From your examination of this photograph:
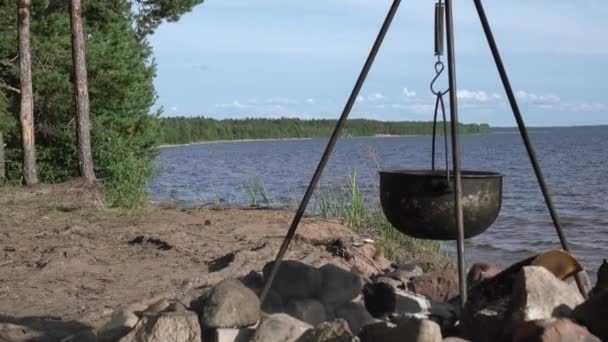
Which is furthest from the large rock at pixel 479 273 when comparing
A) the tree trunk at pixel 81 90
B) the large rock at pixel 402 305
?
the tree trunk at pixel 81 90

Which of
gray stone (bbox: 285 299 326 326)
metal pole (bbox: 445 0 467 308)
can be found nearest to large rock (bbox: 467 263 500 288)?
gray stone (bbox: 285 299 326 326)

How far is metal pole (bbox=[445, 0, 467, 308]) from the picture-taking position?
4.31 meters

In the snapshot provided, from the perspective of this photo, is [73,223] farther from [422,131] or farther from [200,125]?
[422,131]

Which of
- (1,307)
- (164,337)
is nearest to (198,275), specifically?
(1,307)

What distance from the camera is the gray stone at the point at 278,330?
13.8ft

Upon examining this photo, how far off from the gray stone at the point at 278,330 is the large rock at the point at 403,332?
34cm

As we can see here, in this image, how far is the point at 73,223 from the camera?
33.2ft

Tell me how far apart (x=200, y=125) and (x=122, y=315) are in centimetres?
7945

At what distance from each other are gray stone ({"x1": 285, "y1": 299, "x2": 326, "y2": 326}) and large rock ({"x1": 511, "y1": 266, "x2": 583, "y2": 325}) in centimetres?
126

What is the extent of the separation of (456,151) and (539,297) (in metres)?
0.87

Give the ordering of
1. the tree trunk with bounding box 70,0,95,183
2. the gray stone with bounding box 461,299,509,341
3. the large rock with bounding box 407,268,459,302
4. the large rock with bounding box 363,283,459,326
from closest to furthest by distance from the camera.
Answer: the gray stone with bounding box 461,299,509,341, the large rock with bounding box 363,283,459,326, the large rock with bounding box 407,268,459,302, the tree trunk with bounding box 70,0,95,183

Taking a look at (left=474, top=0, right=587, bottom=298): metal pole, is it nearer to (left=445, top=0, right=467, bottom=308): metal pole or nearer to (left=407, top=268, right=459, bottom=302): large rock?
(left=445, top=0, right=467, bottom=308): metal pole

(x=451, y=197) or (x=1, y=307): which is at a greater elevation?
(x=451, y=197)

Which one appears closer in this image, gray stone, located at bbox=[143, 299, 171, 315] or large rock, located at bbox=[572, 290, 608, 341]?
large rock, located at bbox=[572, 290, 608, 341]
